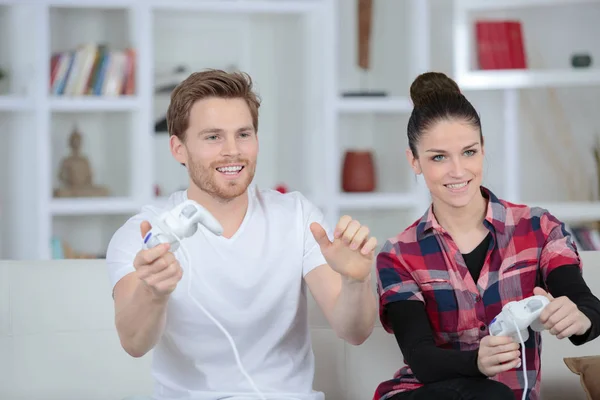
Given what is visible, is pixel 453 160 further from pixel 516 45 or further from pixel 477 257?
pixel 516 45

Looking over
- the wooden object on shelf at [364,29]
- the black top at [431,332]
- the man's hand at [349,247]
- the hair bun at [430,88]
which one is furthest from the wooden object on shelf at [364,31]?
the man's hand at [349,247]

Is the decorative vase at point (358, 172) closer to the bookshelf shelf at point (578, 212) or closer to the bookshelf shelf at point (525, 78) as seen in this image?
the bookshelf shelf at point (525, 78)

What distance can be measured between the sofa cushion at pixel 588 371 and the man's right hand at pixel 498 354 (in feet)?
1.24

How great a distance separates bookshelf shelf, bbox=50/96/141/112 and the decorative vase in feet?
3.74

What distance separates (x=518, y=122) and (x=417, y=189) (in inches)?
28.5

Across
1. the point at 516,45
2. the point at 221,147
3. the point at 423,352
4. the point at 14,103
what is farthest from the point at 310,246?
the point at 516,45

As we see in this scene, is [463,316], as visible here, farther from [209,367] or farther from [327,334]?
[209,367]

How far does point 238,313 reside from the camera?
1.96 metres

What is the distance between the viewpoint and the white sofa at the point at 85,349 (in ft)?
7.00

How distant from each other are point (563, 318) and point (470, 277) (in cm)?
27

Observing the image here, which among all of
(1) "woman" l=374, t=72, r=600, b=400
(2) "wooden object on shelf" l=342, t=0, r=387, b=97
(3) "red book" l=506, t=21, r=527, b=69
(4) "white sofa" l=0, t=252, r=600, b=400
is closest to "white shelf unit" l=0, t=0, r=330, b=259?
(2) "wooden object on shelf" l=342, t=0, r=387, b=97

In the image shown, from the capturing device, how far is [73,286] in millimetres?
2170

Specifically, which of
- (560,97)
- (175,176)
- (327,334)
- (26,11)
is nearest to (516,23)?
(560,97)

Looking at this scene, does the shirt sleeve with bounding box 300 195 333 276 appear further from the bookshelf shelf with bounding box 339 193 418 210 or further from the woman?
the bookshelf shelf with bounding box 339 193 418 210
